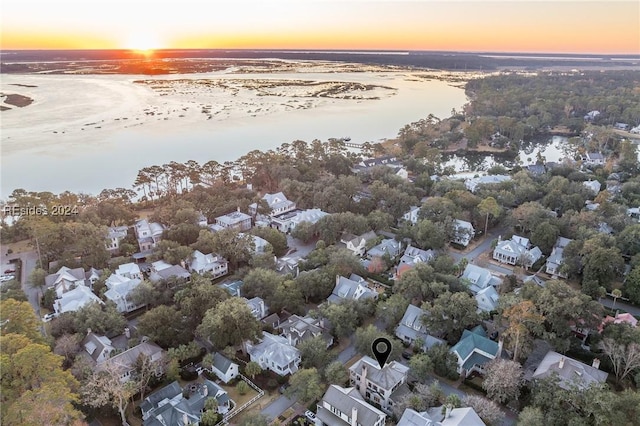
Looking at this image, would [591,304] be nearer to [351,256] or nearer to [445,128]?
[351,256]

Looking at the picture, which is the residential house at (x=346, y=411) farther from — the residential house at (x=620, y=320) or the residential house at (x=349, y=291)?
the residential house at (x=620, y=320)

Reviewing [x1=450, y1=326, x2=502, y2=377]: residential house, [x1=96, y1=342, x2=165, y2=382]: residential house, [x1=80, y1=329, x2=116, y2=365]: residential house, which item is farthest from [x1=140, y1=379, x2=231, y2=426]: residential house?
[x1=450, y1=326, x2=502, y2=377]: residential house

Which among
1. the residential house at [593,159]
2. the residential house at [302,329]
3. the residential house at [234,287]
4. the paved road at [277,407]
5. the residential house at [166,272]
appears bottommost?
the paved road at [277,407]

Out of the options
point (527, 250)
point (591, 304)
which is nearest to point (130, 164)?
point (527, 250)

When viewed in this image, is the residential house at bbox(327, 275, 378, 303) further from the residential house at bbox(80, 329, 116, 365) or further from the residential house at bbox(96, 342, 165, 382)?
the residential house at bbox(80, 329, 116, 365)

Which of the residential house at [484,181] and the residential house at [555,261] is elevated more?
the residential house at [484,181]

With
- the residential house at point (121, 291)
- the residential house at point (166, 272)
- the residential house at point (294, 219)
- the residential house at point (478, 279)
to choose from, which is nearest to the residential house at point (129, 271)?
the residential house at point (121, 291)
